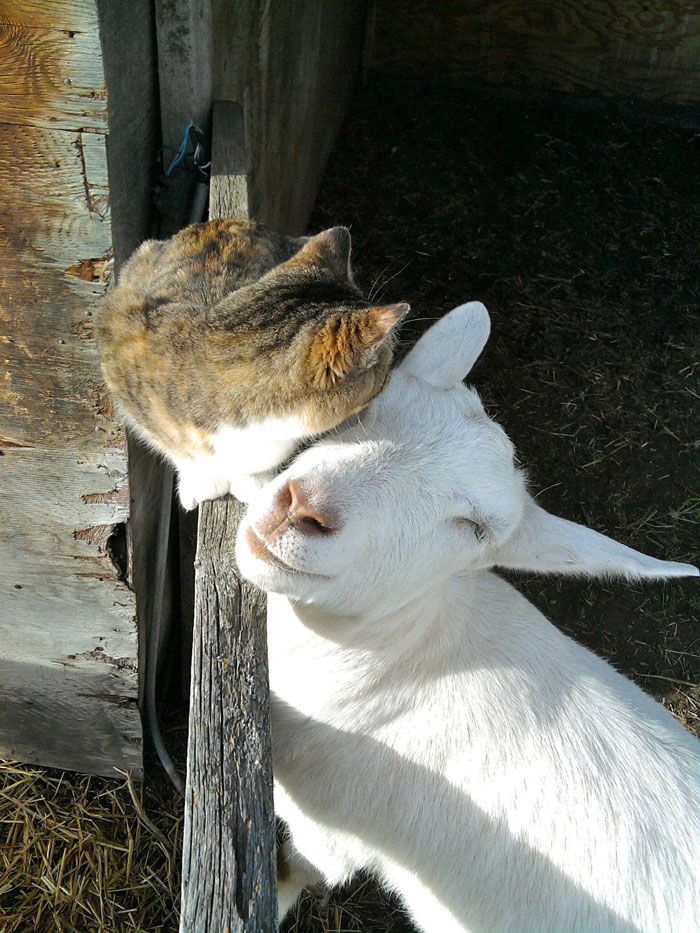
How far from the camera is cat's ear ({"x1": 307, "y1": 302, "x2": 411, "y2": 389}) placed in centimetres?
148

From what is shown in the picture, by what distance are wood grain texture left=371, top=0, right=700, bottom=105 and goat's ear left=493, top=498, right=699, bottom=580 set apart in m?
4.71

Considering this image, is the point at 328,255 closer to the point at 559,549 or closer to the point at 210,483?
the point at 210,483

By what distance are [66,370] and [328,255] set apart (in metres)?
0.69

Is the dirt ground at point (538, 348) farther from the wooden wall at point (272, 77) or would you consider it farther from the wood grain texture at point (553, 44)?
the wooden wall at point (272, 77)

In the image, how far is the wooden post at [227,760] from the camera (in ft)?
3.65

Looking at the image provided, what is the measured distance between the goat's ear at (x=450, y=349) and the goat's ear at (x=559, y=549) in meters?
0.38

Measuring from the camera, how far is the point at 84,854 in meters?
2.79

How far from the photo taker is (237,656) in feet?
4.76

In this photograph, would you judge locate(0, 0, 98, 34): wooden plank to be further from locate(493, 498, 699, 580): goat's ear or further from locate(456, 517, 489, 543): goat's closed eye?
locate(493, 498, 699, 580): goat's ear

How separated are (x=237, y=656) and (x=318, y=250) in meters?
0.98

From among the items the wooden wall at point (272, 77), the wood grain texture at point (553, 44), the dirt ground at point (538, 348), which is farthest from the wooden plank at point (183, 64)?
the wood grain texture at point (553, 44)

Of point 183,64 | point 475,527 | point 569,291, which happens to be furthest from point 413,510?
point 569,291

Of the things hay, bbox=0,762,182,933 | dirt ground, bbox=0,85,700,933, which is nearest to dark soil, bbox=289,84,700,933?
dirt ground, bbox=0,85,700,933

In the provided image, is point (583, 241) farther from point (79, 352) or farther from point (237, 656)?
point (237, 656)
